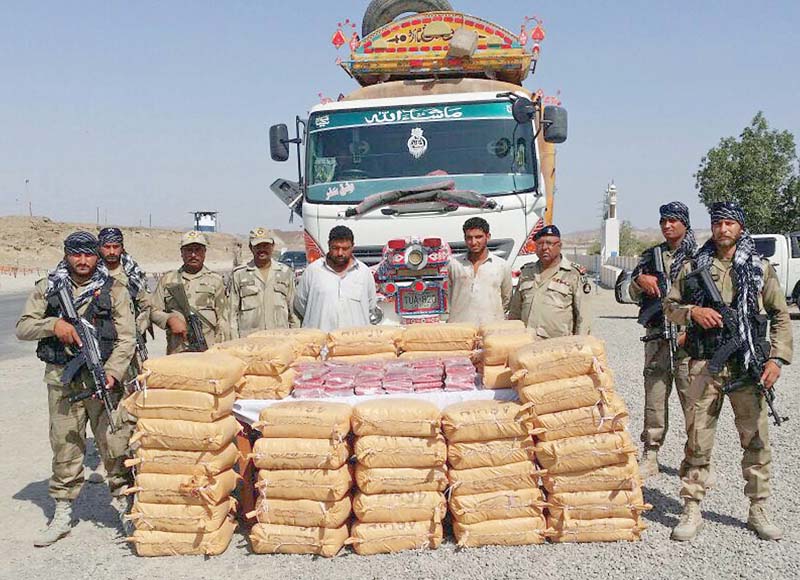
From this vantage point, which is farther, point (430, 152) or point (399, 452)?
point (430, 152)

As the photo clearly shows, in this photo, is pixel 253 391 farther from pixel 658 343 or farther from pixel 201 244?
pixel 658 343

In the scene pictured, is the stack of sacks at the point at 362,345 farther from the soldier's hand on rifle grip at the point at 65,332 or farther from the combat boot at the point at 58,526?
the combat boot at the point at 58,526

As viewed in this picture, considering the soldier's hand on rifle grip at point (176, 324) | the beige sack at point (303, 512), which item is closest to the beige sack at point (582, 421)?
the beige sack at point (303, 512)

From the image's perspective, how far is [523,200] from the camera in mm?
7051

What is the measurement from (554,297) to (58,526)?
391cm

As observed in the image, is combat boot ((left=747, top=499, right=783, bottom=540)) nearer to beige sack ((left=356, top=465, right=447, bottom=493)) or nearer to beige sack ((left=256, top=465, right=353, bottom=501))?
beige sack ((left=356, top=465, right=447, bottom=493))

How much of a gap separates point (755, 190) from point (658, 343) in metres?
25.7

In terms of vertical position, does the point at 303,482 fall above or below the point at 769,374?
below

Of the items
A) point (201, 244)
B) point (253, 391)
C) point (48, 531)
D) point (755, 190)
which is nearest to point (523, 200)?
point (201, 244)

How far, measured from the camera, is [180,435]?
4.07 m

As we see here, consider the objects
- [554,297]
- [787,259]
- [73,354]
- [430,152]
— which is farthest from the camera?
[787,259]

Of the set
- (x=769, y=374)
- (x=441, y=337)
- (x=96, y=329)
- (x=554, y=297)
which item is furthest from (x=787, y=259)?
(x=96, y=329)

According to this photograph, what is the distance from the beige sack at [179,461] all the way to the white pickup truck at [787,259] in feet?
50.7

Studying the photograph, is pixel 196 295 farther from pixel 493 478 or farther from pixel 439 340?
pixel 493 478
